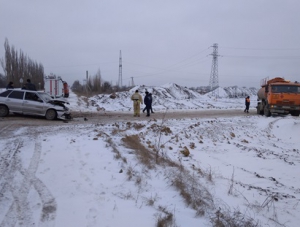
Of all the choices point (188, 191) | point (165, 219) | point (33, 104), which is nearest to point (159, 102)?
point (33, 104)

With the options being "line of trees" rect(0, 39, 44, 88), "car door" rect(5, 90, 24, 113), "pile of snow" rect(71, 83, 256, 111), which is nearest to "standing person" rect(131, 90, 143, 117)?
"car door" rect(5, 90, 24, 113)

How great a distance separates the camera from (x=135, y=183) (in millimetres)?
5301

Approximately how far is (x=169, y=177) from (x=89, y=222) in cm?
244

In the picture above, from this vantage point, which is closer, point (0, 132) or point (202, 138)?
point (0, 132)

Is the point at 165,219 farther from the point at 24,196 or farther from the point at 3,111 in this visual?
the point at 3,111

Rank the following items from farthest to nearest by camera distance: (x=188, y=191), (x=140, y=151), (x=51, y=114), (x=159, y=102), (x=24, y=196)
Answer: (x=159, y=102)
(x=51, y=114)
(x=140, y=151)
(x=188, y=191)
(x=24, y=196)

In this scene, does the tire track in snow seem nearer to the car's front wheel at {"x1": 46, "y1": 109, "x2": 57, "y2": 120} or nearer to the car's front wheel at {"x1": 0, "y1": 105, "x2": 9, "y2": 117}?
the car's front wheel at {"x1": 46, "y1": 109, "x2": 57, "y2": 120}

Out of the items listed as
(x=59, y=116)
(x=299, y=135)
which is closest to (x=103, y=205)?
(x=59, y=116)

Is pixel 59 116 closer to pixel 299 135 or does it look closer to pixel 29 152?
pixel 29 152

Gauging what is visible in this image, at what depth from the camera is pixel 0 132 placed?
940cm

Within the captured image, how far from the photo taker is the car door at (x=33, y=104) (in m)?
13.5

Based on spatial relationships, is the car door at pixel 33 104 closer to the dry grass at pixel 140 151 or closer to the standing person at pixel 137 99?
the standing person at pixel 137 99

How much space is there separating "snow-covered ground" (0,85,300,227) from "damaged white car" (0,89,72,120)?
145 inches

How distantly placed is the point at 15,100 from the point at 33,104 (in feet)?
3.08
